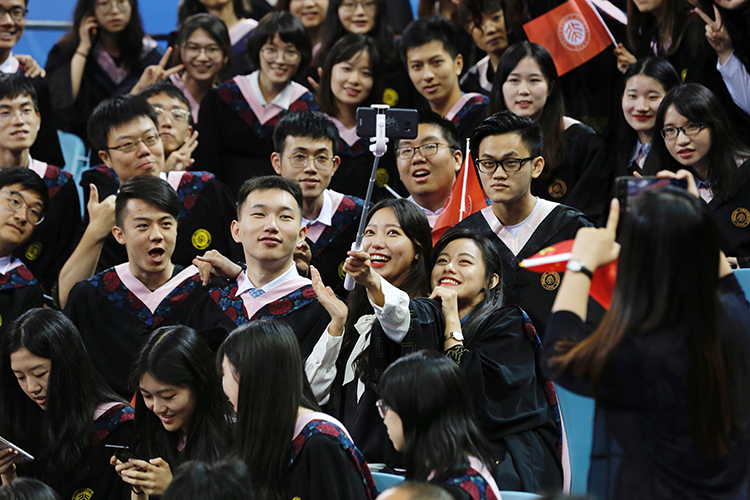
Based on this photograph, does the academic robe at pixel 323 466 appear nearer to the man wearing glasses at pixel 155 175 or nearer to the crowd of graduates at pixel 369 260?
the crowd of graduates at pixel 369 260

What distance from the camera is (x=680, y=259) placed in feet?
7.06

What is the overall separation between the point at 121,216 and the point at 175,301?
0.48 m

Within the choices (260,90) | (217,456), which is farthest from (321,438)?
(260,90)

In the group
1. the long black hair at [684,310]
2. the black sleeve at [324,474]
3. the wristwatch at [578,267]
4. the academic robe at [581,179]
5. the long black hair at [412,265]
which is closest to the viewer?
the long black hair at [684,310]

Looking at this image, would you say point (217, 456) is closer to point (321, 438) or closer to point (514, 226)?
point (321, 438)

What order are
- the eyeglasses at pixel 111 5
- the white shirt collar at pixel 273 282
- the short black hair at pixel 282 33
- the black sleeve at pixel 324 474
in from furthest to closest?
the eyeglasses at pixel 111 5, the short black hair at pixel 282 33, the white shirt collar at pixel 273 282, the black sleeve at pixel 324 474

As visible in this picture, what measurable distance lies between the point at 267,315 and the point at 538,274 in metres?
1.26

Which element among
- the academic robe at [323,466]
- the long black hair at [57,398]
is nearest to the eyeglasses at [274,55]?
the long black hair at [57,398]

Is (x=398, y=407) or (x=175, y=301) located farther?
(x=175, y=301)

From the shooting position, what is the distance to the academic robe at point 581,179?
491 centimetres

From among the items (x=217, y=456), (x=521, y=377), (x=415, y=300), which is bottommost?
(x=217, y=456)

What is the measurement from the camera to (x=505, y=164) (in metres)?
4.09

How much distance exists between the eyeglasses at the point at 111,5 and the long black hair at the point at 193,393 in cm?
345

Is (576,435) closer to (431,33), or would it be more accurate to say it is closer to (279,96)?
(431,33)
